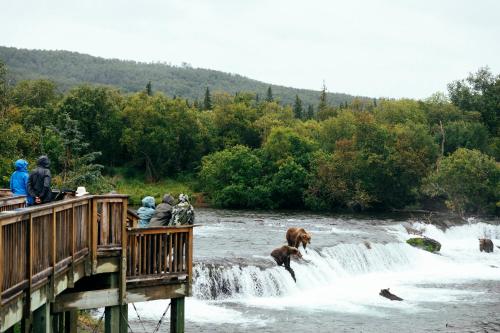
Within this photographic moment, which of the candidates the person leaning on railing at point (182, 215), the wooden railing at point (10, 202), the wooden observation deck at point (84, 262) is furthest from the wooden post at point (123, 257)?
the wooden railing at point (10, 202)

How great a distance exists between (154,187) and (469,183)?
31408mm

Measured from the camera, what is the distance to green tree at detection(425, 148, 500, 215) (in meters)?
58.3

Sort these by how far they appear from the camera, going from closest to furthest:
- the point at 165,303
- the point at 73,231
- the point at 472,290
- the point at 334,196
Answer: the point at 73,231 < the point at 165,303 < the point at 472,290 < the point at 334,196

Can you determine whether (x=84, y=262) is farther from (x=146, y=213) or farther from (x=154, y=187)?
(x=154, y=187)

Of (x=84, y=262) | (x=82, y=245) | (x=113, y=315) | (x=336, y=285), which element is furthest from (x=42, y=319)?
(x=336, y=285)

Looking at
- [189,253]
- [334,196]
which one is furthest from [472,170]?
[189,253]

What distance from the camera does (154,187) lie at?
7456 cm

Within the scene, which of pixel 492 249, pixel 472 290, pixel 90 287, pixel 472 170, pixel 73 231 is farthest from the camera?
pixel 472 170

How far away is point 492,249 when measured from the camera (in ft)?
144

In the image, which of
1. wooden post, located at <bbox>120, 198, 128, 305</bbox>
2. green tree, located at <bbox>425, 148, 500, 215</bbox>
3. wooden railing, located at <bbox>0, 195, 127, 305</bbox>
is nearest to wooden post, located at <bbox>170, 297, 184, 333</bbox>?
wooden post, located at <bbox>120, 198, 128, 305</bbox>

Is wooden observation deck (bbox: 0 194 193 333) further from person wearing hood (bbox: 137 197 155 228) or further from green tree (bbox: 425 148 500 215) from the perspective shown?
green tree (bbox: 425 148 500 215)

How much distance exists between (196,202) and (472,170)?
25814 mm

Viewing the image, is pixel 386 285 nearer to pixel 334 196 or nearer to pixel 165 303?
pixel 165 303

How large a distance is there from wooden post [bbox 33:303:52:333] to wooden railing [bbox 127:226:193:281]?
8.85 ft
